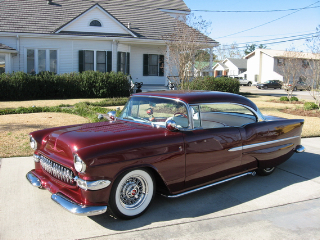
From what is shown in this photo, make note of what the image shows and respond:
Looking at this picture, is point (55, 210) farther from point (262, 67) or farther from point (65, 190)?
point (262, 67)

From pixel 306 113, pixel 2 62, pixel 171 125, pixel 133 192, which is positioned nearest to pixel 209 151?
pixel 171 125

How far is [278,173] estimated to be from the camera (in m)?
5.83

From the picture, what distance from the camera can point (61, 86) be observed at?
17562 mm

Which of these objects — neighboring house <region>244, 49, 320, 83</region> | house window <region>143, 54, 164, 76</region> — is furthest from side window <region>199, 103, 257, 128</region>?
neighboring house <region>244, 49, 320, 83</region>

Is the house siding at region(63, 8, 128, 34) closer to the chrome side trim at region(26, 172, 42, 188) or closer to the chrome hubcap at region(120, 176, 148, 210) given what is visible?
the chrome side trim at region(26, 172, 42, 188)

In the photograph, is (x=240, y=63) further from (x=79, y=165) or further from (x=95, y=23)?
(x=79, y=165)

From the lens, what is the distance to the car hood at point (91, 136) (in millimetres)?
3639

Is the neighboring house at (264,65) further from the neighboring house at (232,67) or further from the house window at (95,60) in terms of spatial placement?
the house window at (95,60)

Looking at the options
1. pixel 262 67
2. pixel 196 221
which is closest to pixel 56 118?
pixel 196 221

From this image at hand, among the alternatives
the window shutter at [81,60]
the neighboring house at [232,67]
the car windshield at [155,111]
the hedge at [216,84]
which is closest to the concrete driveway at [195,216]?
the car windshield at [155,111]

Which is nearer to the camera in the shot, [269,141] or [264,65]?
[269,141]

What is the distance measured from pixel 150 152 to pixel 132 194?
538 mm

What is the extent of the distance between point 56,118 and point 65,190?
7.18 meters

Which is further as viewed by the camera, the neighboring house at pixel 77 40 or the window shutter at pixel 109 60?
the window shutter at pixel 109 60
